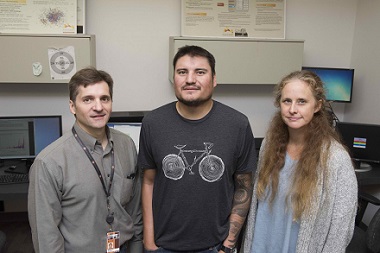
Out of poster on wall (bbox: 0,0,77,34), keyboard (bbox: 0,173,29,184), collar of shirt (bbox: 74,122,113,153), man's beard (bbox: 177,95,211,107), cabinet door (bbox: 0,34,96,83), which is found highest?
poster on wall (bbox: 0,0,77,34)

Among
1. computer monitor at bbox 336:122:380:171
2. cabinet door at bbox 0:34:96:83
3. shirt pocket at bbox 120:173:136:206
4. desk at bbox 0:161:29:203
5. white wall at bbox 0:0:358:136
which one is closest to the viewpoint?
shirt pocket at bbox 120:173:136:206

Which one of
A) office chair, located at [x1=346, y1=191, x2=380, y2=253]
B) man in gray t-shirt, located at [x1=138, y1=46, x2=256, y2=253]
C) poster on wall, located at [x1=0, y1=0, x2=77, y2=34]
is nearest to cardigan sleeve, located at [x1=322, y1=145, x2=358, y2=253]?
man in gray t-shirt, located at [x1=138, y1=46, x2=256, y2=253]

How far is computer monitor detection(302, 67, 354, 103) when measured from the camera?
2.98 metres

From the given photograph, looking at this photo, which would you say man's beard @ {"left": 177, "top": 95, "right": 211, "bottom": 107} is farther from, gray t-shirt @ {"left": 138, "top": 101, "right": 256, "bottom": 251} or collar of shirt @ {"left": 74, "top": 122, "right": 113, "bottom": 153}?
collar of shirt @ {"left": 74, "top": 122, "right": 113, "bottom": 153}

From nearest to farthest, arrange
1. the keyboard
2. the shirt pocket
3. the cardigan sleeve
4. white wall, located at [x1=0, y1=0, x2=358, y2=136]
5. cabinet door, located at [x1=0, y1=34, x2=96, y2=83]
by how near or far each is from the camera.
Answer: the cardigan sleeve < the shirt pocket < the keyboard < cabinet door, located at [x1=0, y1=34, x2=96, y2=83] < white wall, located at [x1=0, y1=0, x2=358, y2=136]

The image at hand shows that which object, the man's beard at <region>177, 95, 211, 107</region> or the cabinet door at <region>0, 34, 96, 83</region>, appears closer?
the man's beard at <region>177, 95, 211, 107</region>

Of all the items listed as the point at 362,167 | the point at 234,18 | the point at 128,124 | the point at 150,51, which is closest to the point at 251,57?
the point at 234,18

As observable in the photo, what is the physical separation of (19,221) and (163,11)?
2.24 meters

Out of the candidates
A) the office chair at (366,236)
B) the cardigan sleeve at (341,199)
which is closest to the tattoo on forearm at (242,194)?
the cardigan sleeve at (341,199)

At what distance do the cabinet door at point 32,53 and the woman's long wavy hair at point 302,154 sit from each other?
1.60m

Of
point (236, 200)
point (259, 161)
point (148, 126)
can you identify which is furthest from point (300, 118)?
point (148, 126)

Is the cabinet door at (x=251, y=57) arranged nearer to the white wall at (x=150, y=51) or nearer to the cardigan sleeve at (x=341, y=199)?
the white wall at (x=150, y=51)

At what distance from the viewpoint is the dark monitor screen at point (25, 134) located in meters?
2.47

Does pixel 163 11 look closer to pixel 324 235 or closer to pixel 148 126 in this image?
pixel 148 126
